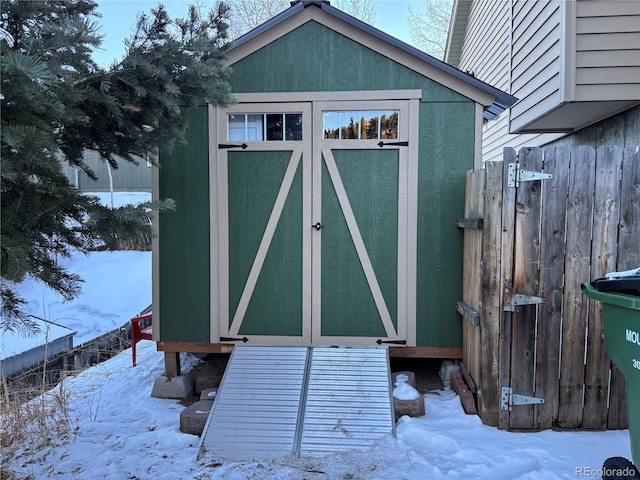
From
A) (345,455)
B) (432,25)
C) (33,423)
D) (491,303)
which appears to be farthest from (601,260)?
(432,25)

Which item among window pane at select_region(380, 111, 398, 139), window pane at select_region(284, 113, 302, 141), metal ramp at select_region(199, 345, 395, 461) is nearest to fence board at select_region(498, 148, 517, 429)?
metal ramp at select_region(199, 345, 395, 461)

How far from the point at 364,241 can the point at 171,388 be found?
2.22 metres

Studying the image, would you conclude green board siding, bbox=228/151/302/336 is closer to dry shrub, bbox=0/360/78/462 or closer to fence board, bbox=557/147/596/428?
dry shrub, bbox=0/360/78/462

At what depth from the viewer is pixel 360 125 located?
3.87 metres

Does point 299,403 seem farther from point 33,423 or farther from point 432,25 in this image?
point 432,25

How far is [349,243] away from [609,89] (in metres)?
2.91

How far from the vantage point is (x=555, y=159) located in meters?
2.98

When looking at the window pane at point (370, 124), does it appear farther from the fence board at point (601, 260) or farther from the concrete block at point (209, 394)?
the concrete block at point (209, 394)

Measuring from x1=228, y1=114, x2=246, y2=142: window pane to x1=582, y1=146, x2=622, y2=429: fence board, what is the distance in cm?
284

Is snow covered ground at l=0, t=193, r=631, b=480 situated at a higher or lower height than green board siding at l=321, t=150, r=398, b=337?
lower

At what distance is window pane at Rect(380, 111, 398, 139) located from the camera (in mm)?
3846

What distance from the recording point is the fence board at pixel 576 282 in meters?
2.97

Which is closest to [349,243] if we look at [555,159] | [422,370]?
[422,370]

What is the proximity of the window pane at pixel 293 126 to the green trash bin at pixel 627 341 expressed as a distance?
2.60 meters
